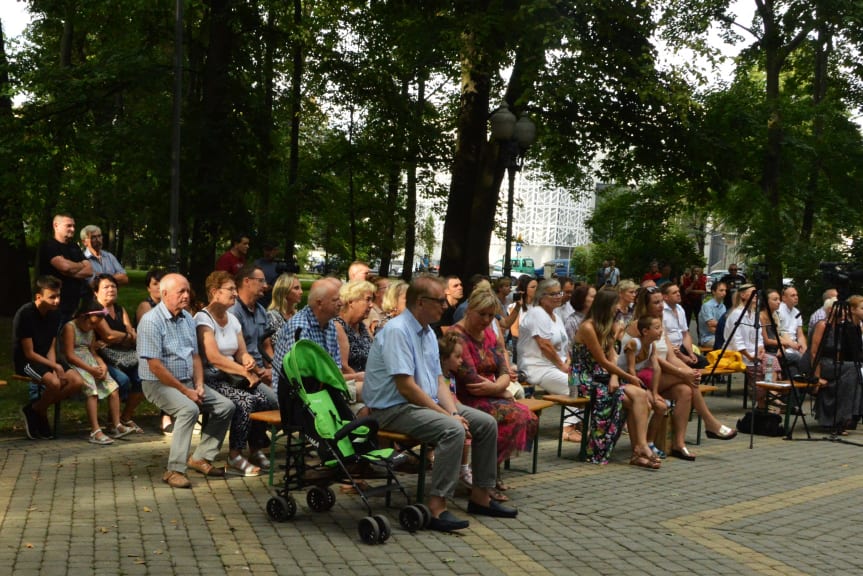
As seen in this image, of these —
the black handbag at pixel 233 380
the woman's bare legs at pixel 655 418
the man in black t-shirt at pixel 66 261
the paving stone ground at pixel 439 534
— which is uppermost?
the man in black t-shirt at pixel 66 261

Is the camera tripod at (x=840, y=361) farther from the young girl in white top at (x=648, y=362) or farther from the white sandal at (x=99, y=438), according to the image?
the white sandal at (x=99, y=438)

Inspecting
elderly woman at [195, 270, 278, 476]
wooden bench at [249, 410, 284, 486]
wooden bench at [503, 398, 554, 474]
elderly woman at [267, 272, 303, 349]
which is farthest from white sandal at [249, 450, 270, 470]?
wooden bench at [503, 398, 554, 474]

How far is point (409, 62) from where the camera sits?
2395cm

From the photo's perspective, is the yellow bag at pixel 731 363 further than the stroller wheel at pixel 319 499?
Yes

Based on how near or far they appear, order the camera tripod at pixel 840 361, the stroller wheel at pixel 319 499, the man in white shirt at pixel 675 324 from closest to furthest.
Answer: the stroller wheel at pixel 319 499 → the camera tripod at pixel 840 361 → the man in white shirt at pixel 675 324

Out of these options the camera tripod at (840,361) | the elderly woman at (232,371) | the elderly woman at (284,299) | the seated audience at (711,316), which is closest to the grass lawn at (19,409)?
the elderly woman at (284,299)

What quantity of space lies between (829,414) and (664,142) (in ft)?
33.8

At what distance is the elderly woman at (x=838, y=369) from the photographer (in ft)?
41.9

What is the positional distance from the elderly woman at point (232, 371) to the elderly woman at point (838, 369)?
23.3ft

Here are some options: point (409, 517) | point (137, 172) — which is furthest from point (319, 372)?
point (137, 172)

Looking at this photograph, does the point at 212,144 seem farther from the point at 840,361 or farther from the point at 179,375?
the point at 840,361

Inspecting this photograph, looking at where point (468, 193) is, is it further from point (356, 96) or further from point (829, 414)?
point (829, 414)

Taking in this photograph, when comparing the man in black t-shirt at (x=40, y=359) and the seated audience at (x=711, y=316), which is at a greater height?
the seated audience at (x=711, y=316)

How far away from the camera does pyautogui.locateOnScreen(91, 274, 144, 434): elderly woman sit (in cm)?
1039
